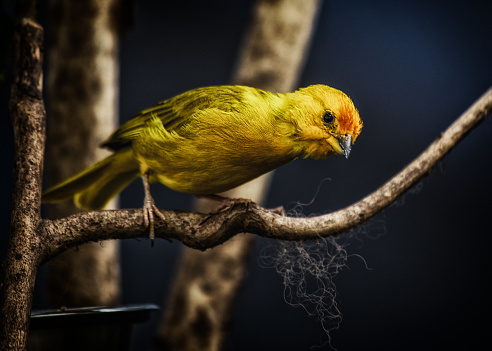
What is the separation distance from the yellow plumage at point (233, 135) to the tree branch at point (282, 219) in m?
0.11

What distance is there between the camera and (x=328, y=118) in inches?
47.0

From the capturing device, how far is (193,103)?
1.41 meters

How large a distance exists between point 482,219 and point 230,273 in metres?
1.25

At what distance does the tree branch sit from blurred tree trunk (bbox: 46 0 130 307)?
120cm

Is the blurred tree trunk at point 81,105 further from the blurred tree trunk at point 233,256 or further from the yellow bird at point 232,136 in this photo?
the yellow bird at point 232,136

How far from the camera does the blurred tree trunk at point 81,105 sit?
7.64 ft

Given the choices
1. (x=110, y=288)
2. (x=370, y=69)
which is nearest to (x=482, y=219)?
(x=370, y=69)

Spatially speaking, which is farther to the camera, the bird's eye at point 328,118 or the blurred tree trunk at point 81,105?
the blurred tree trunk at point 81,105

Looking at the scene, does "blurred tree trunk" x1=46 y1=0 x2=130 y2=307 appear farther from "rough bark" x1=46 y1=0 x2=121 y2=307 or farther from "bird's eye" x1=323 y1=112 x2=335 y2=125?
"bird's eye" x1=323 y1=112 x2=335 y2=125

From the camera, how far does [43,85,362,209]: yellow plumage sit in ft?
3.95

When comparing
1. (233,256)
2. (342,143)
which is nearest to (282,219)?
(342,143)

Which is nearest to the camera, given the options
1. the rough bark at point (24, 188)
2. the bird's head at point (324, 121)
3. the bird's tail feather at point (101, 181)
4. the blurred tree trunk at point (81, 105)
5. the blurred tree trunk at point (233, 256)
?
the rough bark at point (24, 188)

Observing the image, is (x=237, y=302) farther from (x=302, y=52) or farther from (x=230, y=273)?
(x=302, y=52)

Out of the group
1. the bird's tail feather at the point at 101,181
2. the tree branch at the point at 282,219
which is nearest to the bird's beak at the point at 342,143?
the tree branch at the point at 282,219
